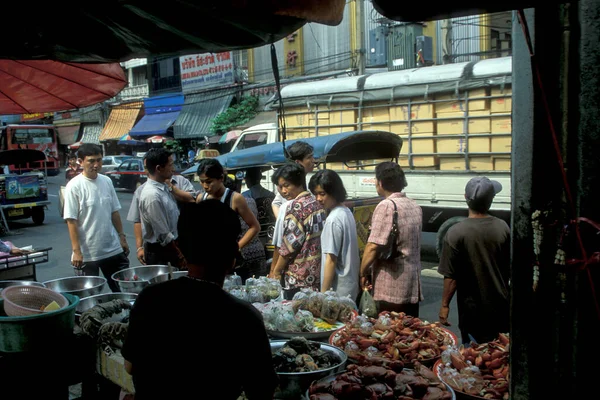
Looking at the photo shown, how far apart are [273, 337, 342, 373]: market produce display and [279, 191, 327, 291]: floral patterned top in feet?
5.51

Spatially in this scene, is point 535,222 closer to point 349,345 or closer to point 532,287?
point 532,287

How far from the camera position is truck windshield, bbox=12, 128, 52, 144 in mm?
23656

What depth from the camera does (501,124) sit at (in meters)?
9.35

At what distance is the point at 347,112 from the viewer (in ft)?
36.7

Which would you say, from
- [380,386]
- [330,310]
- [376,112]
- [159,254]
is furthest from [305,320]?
[376,112]

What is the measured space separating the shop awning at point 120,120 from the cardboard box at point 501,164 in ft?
99.3

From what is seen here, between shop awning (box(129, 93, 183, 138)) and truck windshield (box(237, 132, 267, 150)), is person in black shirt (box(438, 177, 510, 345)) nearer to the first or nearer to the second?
truck windshield (box(237, 132, 267, 150))

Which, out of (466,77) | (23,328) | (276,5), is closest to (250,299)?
(23,328)

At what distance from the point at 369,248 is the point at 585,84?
268cm

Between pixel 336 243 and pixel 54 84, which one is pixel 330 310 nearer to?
pixel 336 243

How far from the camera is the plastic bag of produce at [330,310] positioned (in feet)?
11.2

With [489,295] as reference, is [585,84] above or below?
above

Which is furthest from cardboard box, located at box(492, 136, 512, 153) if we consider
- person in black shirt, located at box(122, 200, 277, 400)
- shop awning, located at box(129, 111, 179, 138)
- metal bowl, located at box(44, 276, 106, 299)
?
shop awning, located at box(129, 111, 179, 138)

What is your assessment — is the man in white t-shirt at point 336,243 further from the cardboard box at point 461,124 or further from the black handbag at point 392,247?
the cardboard box at point 461,124
